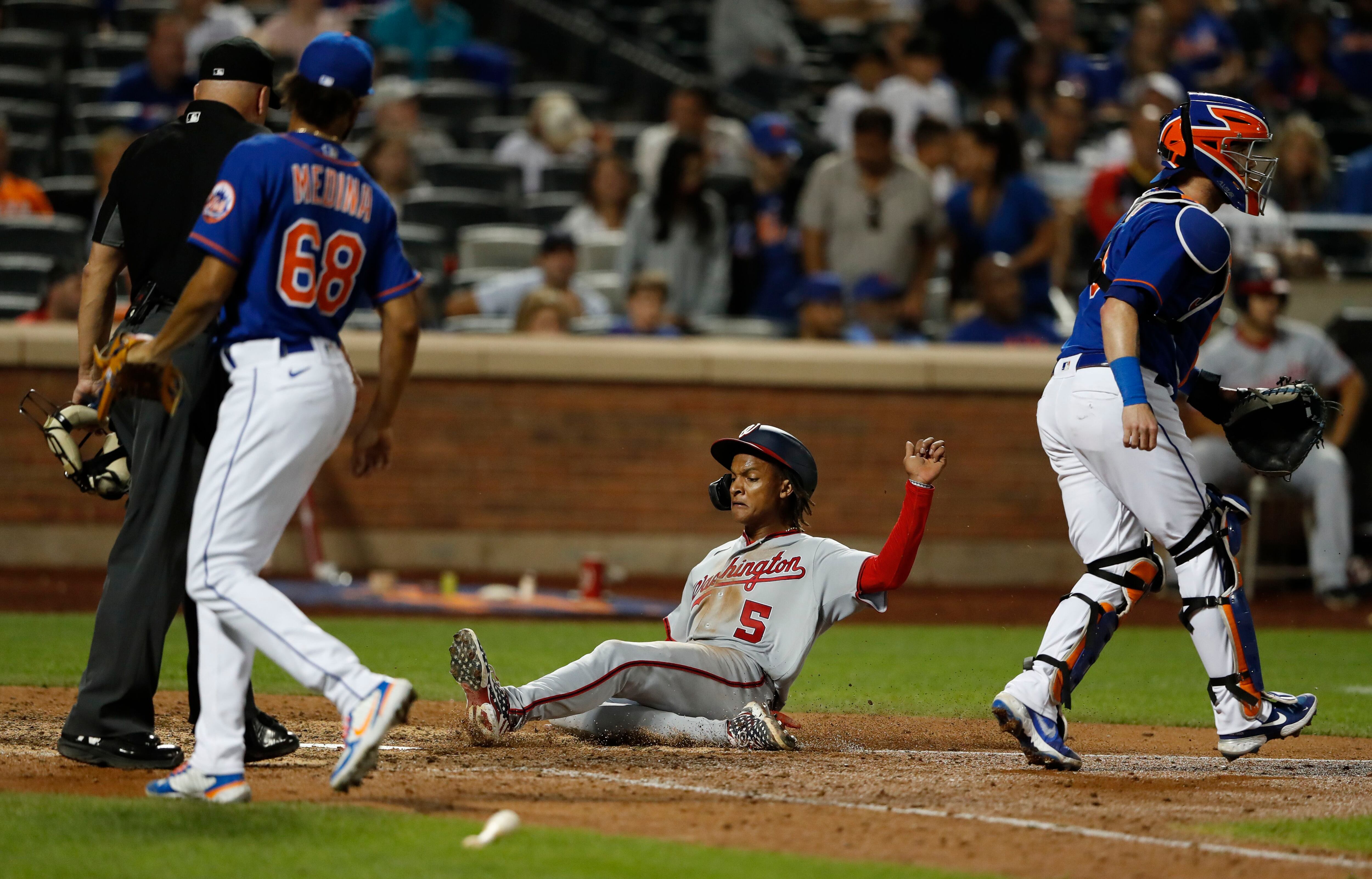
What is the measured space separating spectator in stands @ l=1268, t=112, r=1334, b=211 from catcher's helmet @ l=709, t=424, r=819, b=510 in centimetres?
847

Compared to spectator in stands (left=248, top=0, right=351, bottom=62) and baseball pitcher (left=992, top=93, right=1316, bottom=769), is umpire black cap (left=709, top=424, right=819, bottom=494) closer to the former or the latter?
baseball pitcher (left=992, top=93, right=1316, bottom=769)

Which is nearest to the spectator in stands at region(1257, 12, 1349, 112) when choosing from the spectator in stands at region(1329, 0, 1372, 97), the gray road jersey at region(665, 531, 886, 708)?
the spectator in stands at region(1329, 0, 1372, 97)

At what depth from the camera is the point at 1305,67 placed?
1590cm

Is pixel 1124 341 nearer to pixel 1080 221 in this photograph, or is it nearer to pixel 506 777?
pixel 506 777

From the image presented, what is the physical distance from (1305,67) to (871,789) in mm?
13064

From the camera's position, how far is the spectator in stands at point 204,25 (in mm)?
14492

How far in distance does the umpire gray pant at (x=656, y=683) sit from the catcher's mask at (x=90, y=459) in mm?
1436

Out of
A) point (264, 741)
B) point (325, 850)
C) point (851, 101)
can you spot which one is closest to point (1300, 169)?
point (851, 101)

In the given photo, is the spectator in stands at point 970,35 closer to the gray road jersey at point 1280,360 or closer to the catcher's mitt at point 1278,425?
the gray road jersey at point 1280,360

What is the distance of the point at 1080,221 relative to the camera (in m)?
13.0

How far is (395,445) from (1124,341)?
759 centimetres

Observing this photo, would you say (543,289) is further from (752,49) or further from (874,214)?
(752,49)

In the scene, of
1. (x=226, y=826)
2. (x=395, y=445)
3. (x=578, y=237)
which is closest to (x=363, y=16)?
(x=578, y=237)

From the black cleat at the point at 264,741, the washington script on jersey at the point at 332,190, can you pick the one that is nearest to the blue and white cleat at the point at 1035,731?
the black cleat at the point at 264,741
